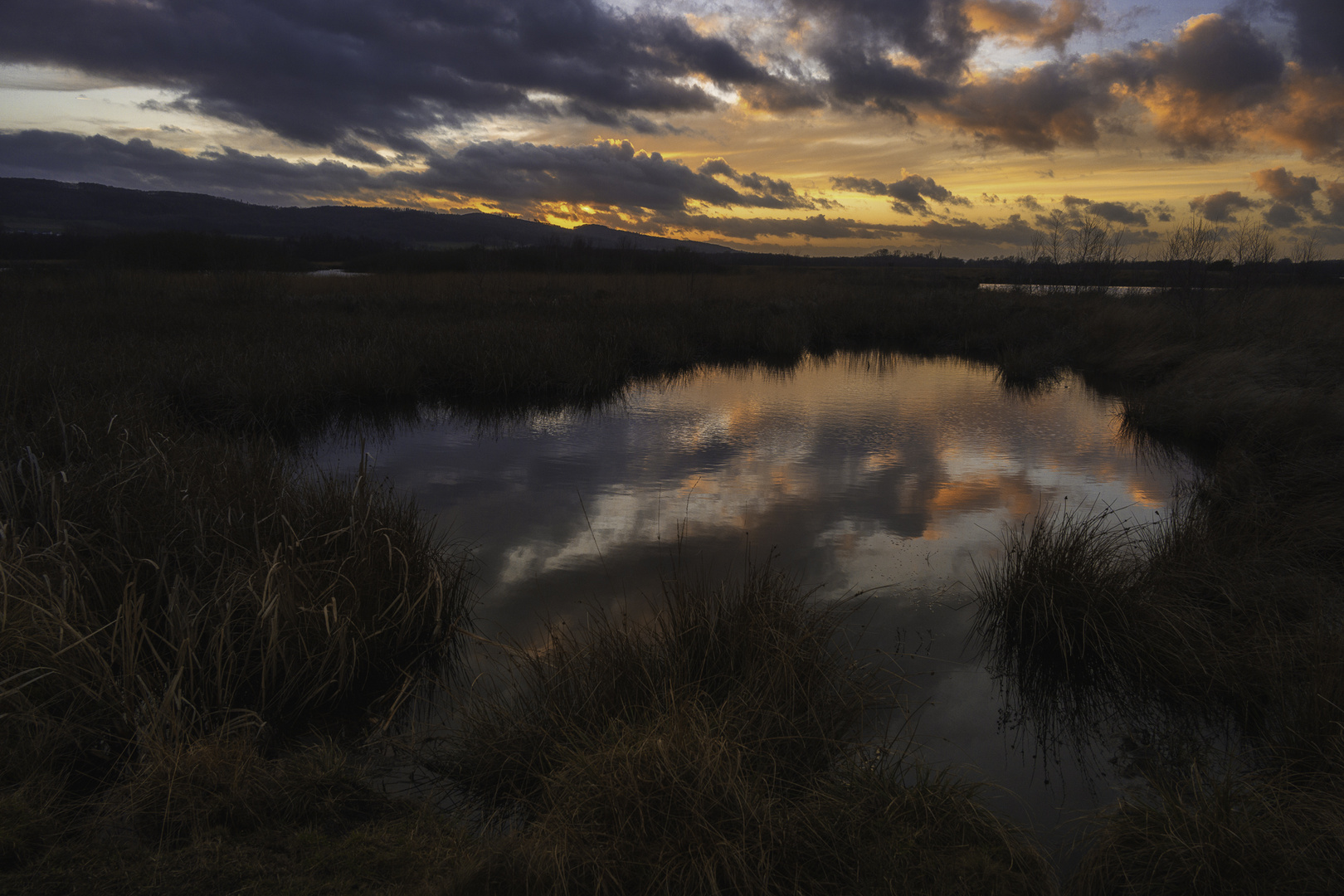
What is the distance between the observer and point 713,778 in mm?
2502

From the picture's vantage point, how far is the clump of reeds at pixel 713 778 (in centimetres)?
230

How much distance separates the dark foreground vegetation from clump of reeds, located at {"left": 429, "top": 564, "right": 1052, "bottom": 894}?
14 mm

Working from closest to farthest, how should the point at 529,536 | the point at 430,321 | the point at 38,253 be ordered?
1. the point at 529,536
2. the point at 430,321
3. the point at 38,253

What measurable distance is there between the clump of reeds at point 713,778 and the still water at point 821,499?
617mm

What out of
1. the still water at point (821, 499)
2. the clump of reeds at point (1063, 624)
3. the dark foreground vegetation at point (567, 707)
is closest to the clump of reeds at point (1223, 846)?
the dark foreground vegetation at point (567, 707)

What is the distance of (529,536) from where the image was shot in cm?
623

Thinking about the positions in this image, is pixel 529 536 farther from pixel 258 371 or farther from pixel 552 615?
pixel 258 371

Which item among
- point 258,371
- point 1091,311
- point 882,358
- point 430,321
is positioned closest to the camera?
point 258,371

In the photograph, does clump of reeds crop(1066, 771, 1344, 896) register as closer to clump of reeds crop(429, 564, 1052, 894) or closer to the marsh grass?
clump of reeds crop(429, 564, 1052, 894)

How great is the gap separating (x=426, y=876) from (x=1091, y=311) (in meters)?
23.3

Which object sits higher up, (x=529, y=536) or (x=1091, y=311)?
(x=1091, y=311)

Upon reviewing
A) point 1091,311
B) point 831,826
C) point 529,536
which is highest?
point 1091,311

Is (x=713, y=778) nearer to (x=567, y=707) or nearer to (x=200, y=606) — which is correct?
(x=567, y=707)

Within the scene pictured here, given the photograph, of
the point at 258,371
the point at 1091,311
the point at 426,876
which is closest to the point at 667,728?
the point at 426,876
